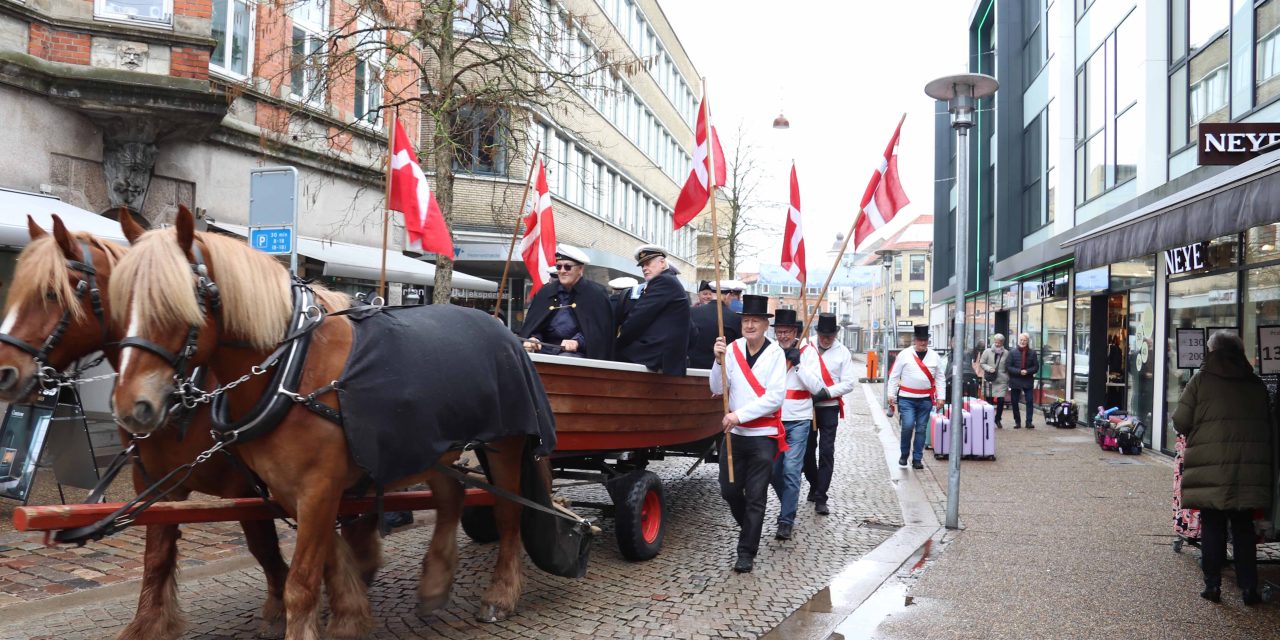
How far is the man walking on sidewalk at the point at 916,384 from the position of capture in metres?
11.3

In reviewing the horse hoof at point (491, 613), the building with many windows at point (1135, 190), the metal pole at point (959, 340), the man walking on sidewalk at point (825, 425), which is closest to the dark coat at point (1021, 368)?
the building with many windows at point (1135, 190)

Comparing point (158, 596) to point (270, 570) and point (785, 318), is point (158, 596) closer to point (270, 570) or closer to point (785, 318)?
point (270, 570)

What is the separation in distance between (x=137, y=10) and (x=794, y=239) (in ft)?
26.5

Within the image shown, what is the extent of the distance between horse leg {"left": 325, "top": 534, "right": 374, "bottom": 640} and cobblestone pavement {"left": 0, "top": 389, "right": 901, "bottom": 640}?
1.44 ft

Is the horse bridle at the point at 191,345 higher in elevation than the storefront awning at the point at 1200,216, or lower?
lower

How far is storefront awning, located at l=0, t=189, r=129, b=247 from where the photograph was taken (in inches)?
308

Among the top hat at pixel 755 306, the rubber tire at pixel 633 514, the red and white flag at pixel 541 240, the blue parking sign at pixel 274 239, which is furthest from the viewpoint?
the red and white flag at pixel 541 240

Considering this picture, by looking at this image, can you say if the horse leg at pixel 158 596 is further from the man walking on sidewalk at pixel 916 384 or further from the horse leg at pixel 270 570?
the man walking on sidewalk at pixel 916 384

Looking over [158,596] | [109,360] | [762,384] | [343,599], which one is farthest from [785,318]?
[109,360]

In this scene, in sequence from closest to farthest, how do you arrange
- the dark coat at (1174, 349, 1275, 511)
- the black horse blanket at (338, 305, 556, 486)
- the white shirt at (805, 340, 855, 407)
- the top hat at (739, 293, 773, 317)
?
the black horse blanket at (338, 305, 556, 486) → the dark coat at (1174, 349, 1275, 511) → the top hat at (739, 293, 773, 317) → the white shirt at (805, 340, 855, 407)

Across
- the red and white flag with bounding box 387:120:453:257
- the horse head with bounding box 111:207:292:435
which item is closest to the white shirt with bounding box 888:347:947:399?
the red and white flag with bounding box 387:120:453:257

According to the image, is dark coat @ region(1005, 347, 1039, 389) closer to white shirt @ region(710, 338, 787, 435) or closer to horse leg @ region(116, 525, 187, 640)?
white shirt @ region(710, 338, 787, 435)

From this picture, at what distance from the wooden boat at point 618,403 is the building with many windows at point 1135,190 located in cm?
267

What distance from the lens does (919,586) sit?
5.91m
